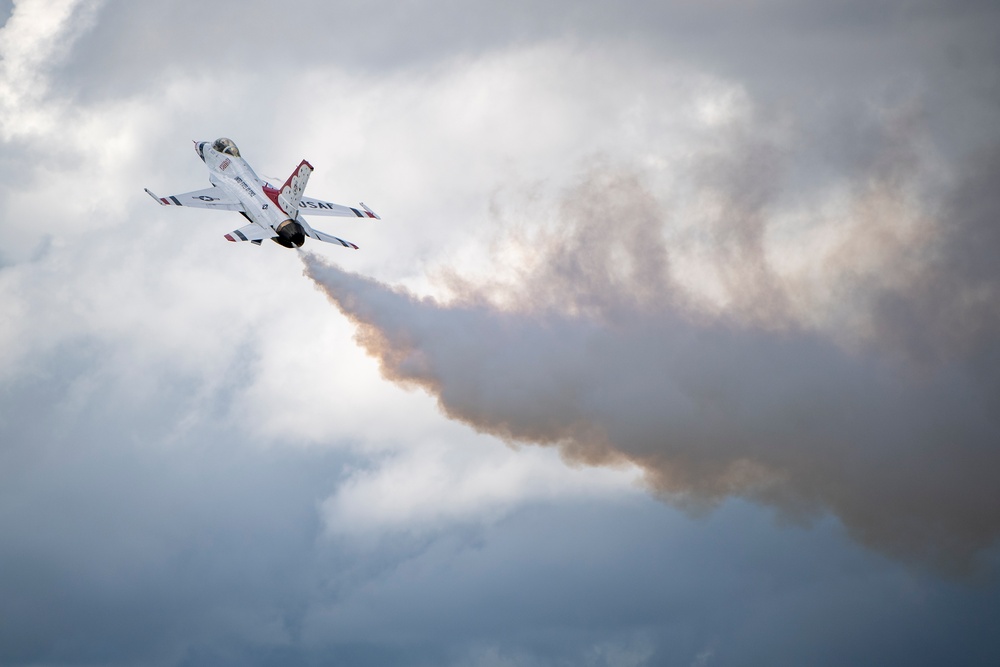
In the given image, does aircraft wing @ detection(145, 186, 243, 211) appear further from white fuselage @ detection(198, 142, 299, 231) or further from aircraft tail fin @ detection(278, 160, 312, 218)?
aircraft tail fin @ detection(278, 160, 312, 218)

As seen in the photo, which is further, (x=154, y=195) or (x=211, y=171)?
(x=211, y=171)

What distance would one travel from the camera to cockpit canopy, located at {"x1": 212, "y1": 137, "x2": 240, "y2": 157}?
3597 inches

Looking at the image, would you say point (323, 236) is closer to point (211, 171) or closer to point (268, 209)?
point (268, 209)

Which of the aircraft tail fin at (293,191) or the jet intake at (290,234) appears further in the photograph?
the aircraft tail fin at (293,191)

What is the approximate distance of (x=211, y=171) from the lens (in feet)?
297

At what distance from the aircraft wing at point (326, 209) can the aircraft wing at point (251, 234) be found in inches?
162

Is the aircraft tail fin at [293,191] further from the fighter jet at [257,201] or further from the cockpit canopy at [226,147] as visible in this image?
the cockpit canopy at [226,147]

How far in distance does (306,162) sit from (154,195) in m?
11.2

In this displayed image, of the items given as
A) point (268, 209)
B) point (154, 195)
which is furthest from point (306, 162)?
point (154, 195)

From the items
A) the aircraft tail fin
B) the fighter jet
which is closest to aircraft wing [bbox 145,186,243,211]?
the fighter jet

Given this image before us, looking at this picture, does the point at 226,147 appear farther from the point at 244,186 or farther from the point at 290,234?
the point at 290,234

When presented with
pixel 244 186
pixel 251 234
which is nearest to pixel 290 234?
pixel 251 234

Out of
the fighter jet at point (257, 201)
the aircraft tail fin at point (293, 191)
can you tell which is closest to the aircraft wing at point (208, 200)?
the fighter jet at point (257, 201)

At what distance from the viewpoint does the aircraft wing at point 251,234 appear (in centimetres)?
8200
